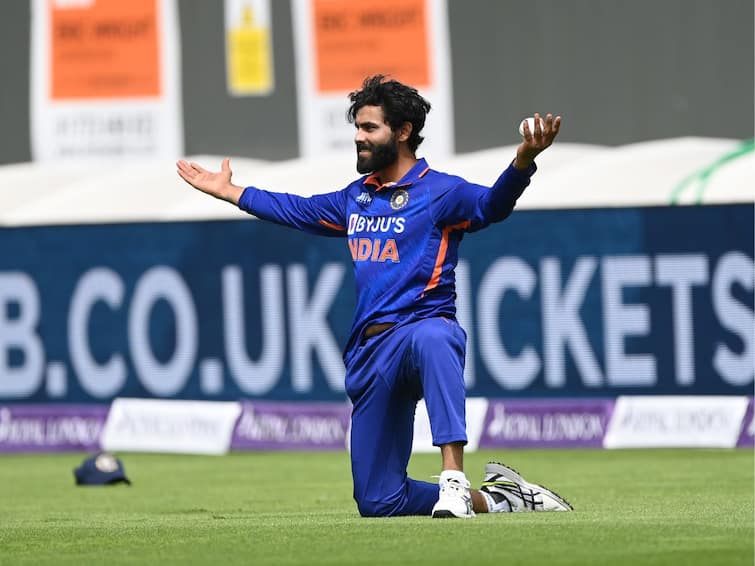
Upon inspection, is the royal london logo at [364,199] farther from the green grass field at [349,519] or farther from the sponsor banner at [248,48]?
the sponsor banner at [248,48]

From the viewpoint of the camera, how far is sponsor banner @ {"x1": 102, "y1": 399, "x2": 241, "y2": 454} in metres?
16.7

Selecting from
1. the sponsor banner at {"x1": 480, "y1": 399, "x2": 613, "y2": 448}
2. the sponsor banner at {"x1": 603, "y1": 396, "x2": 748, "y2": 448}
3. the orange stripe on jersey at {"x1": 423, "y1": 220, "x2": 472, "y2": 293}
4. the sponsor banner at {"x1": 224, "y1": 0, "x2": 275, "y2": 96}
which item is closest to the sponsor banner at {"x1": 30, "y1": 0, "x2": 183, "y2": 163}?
the sponsor banner at {"x1": 224, "y1": 0, "x2": 275, "y2": 96}

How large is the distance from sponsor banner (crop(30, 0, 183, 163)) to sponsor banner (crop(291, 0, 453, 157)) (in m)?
1.64

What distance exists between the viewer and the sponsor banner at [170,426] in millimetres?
16688

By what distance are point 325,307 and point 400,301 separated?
7.83m

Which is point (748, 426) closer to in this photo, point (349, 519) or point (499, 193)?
point (349, 519)

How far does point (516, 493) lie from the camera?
29.8 feet

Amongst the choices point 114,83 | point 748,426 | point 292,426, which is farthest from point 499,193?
point 114,83

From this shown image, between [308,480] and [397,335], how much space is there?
5.07 metres

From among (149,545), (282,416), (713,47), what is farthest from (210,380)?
(149,545)

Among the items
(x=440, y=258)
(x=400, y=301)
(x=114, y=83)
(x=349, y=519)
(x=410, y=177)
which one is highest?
(x=114, y=83)

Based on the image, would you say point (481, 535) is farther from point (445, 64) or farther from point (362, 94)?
point (445, 64)

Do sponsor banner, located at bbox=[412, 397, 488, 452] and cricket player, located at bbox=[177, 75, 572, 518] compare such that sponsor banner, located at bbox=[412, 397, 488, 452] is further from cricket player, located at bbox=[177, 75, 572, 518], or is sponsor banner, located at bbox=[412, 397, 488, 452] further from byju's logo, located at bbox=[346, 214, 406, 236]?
byju's logo, located at bbox=[346, 214, 406, 236]

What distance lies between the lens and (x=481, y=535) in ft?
25.0
